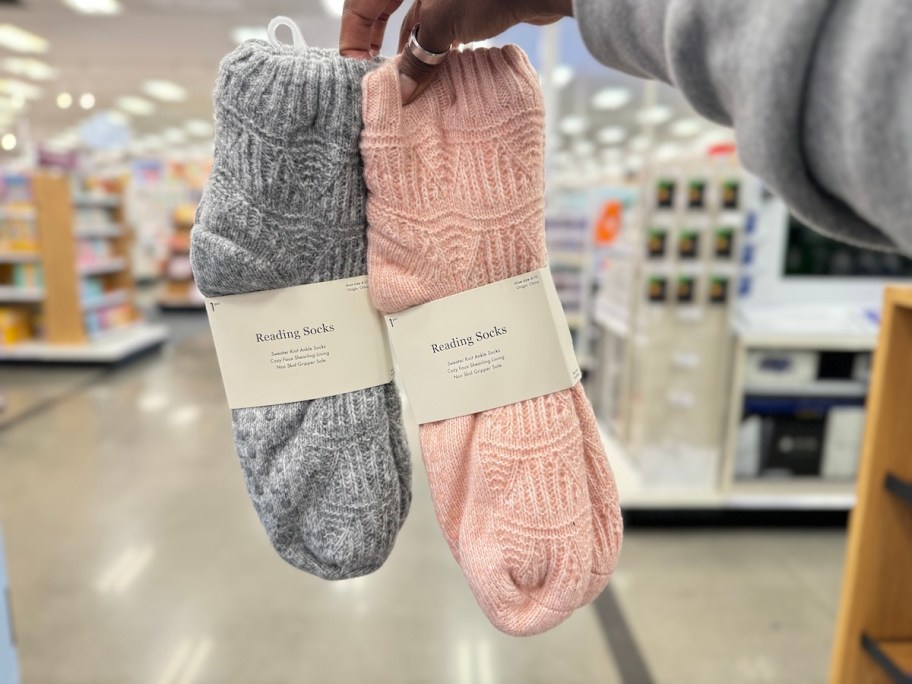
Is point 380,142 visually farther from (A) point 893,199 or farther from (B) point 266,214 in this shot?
(A) point 893,199

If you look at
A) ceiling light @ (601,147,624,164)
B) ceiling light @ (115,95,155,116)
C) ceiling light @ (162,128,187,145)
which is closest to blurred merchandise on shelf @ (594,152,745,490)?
ceiling light @ (115,95,155,116)

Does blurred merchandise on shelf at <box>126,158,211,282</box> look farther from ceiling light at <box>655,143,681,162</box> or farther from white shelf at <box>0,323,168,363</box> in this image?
ceiling light at <box>655,143,681,162</box>

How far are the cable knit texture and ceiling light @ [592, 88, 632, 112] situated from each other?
36.6ft

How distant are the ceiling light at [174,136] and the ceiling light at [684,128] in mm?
9987

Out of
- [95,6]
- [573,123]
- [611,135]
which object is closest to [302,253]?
[95,6]

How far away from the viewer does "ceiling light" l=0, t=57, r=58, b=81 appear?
741 cm

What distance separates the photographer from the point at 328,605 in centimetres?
210

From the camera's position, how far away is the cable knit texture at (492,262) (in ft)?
1.42

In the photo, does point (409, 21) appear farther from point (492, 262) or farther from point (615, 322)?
point (615, 322)

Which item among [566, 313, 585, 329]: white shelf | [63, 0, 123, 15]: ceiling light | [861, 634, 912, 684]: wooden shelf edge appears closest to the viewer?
[861, 634, 912, 684]: wooden shelf edge

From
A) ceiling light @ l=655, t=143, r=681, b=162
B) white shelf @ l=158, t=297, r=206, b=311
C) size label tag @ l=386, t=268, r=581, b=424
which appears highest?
ceiling light @ l=655, t=143, r=681, b=162

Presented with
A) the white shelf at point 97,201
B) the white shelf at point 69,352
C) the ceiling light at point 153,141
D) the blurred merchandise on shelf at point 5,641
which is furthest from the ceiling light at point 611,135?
the blurred merchandise on shelf at point 5,641

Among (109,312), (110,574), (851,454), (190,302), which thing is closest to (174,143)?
(190,302)

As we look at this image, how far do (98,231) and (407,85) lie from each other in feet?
19.1
